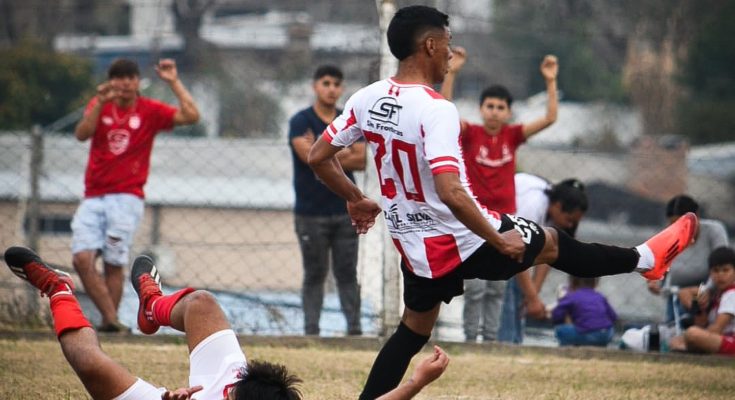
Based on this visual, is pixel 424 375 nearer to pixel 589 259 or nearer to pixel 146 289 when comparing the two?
pixel 589 259

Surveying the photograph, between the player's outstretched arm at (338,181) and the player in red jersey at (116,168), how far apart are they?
→ 365 centimetres

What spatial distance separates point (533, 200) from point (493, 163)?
0.52m

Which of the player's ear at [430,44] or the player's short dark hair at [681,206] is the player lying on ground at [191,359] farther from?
the player's short dark hair at [681,206]

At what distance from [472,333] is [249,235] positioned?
6.56 metres

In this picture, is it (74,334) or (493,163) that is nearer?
(74,334)

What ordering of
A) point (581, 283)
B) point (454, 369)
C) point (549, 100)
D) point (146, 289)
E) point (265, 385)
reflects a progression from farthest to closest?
point (581, 283) → point (549, 100) → point (454, 369) → point (146, 289) → point (265, 385)

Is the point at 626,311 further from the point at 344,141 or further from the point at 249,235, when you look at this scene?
the point at 344,141

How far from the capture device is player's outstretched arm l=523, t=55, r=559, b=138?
9.62 m

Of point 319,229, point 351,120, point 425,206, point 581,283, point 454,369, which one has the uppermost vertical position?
point 351,120

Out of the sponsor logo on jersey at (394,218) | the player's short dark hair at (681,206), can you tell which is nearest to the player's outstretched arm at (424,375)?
the sponsor logo on jersey at (394,218)

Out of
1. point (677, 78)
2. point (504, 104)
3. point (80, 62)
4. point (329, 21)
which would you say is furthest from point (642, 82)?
point (504, 104)

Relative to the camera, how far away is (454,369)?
8.22 meters

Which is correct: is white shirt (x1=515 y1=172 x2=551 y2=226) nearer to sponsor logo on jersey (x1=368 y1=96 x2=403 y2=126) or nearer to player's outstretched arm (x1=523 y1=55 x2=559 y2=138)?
player's outstretched arm (x1=523 y1=55 x2=559 y2=138)

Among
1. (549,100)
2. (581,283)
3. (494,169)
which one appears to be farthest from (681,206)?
(494,169)
